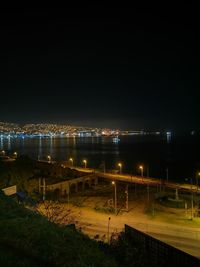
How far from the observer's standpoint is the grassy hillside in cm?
490

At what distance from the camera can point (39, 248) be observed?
5641mm

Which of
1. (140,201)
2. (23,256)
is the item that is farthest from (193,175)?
(23,256)

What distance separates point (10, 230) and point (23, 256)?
1.64 m

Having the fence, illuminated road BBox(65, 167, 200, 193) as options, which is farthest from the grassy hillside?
illuminated road BBox(65, 167, 200, 193)

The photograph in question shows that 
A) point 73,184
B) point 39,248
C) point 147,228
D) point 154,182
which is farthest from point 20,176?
point 39,248

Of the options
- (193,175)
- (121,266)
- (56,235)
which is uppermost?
(56,235)

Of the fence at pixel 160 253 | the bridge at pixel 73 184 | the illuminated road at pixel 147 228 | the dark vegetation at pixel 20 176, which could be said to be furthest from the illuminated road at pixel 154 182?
the fence at pixel 160 253

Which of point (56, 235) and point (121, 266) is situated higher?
point (56, 235)

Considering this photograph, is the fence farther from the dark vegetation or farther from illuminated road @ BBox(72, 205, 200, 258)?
the dark vegetation

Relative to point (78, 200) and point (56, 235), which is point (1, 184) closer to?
point (78, 200)

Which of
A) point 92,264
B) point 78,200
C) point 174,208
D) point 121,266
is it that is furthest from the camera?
point 78,200

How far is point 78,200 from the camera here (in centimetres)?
2233

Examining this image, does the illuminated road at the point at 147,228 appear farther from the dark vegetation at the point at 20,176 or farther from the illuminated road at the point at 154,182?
the illuminated road at the point at 154,182

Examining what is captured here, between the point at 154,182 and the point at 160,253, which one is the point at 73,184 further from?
the point at 160,253
